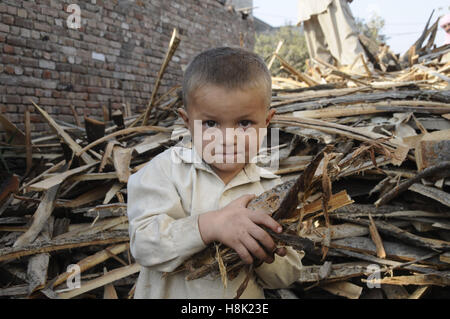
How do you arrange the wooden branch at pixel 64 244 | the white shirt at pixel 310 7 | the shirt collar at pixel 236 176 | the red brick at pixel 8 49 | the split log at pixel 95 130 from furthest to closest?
the white shirt at pixel 310 7, the red brick at pixel 8 49, the split log at pixel 95 130, the wooden branch at pixel 64 244, the shirt collar at pixel 236 176

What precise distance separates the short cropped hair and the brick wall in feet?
13.5

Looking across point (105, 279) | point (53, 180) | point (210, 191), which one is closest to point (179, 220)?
point (210, 191)

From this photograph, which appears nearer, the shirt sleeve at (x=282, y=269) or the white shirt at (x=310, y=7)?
the shirt sleeve at (x=282, y=269)

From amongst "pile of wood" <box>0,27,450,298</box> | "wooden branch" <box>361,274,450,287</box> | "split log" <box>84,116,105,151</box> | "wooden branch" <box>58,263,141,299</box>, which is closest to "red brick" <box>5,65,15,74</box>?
"split log" <box>84,116,105,151</box>

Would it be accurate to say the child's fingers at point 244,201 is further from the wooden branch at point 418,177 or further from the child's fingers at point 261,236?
the wooden branch at point 418,177

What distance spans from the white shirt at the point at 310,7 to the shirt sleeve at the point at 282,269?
20.9 feet

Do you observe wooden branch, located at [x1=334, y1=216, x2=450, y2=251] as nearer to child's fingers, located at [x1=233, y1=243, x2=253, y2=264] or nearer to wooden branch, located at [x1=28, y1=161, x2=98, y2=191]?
child's fingers, located at [x1=233, y1=243, x2=253, y2=264]

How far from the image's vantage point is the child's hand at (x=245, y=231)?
3.11 feet

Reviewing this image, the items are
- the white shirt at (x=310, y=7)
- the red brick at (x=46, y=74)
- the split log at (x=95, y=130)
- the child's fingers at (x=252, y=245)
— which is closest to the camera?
the child's fingers at (x=252, y=245)

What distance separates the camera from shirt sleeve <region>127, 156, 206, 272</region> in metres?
1.03

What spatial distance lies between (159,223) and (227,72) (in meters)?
0.54

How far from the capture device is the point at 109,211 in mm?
2248

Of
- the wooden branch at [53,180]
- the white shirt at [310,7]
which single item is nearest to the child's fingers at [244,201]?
the wooden branch at [53,180]
